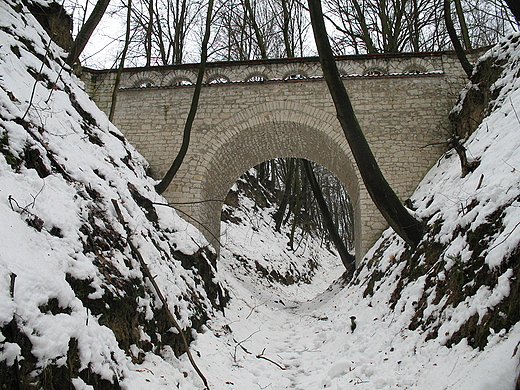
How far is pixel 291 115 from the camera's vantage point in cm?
871

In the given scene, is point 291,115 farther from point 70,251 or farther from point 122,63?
point 70,251

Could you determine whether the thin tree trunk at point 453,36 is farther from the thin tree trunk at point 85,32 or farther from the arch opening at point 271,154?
the thin tree trunk at point 85,32

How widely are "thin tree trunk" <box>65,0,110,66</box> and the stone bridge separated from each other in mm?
2365

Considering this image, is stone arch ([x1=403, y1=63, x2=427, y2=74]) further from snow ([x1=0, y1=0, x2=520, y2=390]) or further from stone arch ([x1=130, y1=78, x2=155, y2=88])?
stone arch ([x1=130, y1=78, x2=155, y2=88])

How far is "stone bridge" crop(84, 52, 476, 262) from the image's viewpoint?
839cm

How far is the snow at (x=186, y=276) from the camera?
2.22 meters

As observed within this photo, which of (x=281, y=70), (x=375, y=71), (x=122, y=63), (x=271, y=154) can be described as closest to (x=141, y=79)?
(x=122, y=63)

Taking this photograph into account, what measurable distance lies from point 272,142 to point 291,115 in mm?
1012

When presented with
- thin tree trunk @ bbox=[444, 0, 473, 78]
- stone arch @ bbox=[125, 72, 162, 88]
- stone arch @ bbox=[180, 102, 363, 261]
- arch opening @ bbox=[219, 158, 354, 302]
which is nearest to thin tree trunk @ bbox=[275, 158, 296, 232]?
arch opening @ bbox=[219, 158, 354, 302]

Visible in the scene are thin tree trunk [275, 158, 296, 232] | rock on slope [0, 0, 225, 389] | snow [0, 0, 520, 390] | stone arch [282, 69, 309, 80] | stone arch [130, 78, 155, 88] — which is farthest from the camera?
thin tree trunk [275, 158, 296, 232]

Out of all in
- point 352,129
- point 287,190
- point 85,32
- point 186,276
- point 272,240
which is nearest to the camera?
point 352,129

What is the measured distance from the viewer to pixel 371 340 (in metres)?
4.15

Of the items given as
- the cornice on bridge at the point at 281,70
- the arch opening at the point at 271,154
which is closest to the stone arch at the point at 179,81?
the cornice on bridge at the point at 281,70

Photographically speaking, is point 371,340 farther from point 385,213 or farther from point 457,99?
point 457,99
